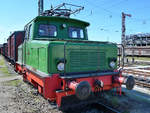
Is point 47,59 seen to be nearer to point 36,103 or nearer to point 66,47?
point 66,47

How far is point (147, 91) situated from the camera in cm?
630

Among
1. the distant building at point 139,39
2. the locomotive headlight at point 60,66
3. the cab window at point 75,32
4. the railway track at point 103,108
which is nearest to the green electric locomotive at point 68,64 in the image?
the locomotive headlight at point 60,66

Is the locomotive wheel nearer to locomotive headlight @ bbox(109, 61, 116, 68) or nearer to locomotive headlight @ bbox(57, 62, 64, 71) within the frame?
locomotive headlight @ bbox(57, 62, 64, 71)

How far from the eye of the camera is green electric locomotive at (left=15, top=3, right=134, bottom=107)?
3562 mm

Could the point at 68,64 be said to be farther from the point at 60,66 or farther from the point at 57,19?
the point at 57,19

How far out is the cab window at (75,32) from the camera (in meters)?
5.43

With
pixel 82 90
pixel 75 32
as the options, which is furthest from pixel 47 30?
pixel 82 90

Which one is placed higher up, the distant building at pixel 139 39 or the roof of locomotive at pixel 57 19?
the distant building at pixel 139 39

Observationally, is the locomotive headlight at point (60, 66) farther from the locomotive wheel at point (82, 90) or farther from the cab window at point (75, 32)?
the cab window at point (75, 32)

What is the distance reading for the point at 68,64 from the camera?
3.87 m

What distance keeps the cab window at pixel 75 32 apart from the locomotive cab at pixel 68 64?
13.5 inches

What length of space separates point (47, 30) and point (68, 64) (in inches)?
69.0

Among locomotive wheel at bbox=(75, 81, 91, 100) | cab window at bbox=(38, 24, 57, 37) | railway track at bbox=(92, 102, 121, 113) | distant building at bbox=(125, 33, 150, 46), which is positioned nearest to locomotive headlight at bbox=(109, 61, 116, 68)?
railway track at bbox=(92, 102, 121, 113)

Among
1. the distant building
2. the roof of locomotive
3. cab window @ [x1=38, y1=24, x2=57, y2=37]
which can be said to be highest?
the distant building
